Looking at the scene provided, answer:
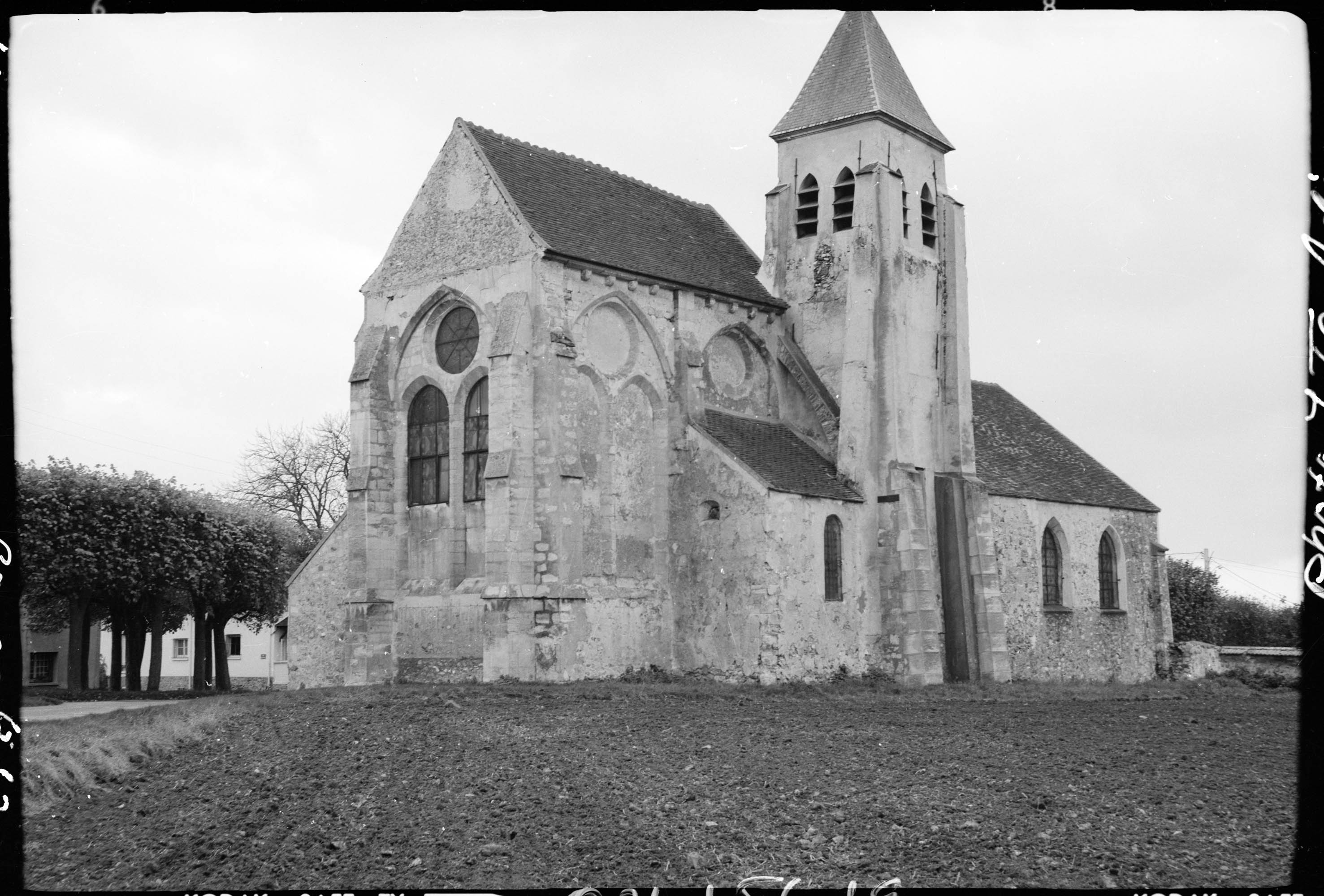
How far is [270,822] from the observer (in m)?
11.9

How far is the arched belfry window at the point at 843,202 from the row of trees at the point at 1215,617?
1941cm

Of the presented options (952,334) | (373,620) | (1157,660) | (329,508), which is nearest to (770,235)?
(952,334)

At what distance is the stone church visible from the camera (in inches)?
1024

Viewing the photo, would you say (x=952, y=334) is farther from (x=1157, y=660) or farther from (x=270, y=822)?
(x=270, y=822)

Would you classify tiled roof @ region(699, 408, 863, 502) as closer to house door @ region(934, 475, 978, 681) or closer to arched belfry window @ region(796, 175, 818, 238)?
house door @ region(934, 475, 978, 681)

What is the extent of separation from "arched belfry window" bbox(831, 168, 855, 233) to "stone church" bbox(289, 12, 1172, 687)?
73mm

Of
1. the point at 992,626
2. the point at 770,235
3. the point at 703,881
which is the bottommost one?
the point at 703,881

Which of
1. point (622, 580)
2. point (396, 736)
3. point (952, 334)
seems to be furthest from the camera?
point (952, 334)

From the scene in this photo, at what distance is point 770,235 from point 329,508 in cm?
3103

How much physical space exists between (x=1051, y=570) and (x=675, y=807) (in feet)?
81.1

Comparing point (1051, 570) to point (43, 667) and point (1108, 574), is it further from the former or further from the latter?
point (43, 667)

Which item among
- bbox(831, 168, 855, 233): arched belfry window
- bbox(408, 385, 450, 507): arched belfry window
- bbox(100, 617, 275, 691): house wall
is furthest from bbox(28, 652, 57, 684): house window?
bbox(831, 168, 855, 233): arched belfry window

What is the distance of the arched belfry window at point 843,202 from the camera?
31266 mm

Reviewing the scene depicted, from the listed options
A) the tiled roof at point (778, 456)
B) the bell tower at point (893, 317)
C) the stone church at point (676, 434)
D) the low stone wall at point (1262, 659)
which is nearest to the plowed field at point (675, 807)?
the stone church at point (676, 434)
